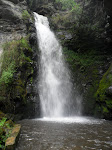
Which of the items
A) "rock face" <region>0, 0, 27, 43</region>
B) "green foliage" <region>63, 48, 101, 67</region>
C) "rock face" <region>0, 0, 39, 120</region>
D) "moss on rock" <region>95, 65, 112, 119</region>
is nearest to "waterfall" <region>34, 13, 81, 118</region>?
"green foliage" <region>63, 48, 101, 67</region>

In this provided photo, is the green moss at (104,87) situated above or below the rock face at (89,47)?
below

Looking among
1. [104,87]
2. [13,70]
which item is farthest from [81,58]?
[13,70]

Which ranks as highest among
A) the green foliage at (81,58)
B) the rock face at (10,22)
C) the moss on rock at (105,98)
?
the rock face at (10,22)

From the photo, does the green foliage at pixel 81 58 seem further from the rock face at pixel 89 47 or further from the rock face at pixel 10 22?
the rock face at pixel 10 22

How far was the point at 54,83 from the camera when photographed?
1097 cm

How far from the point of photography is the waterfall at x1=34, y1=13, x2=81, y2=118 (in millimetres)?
9784

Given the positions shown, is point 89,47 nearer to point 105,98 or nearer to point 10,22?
point 105,98

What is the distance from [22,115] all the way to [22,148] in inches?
175

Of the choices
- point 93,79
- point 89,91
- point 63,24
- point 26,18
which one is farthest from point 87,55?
point 26,18

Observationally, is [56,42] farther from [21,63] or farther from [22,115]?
[22,115]

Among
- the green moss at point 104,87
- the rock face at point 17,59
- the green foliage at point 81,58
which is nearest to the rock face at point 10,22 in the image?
the rock face at point 17,59

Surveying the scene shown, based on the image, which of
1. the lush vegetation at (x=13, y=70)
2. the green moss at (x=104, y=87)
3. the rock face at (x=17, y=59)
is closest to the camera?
the lush vegetation at (x=13, y=70)

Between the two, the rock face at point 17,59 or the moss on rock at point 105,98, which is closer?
the rock face at point 17,59

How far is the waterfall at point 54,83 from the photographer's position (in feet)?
32.1
